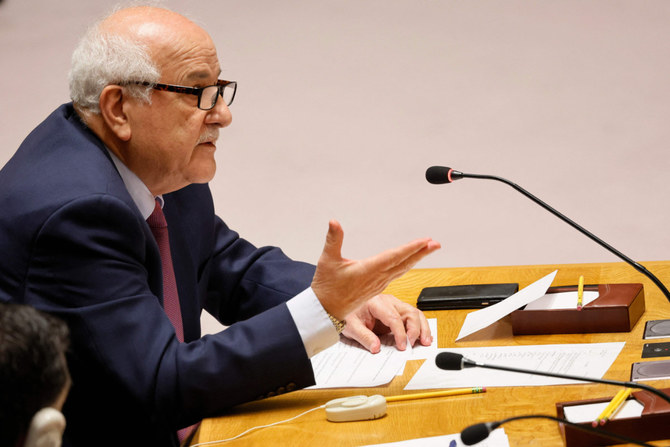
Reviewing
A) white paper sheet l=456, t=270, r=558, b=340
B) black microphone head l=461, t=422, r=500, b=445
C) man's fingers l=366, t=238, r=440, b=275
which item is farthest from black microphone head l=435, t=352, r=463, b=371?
A: white paper sheet l=456, t=270, r=558, b=340

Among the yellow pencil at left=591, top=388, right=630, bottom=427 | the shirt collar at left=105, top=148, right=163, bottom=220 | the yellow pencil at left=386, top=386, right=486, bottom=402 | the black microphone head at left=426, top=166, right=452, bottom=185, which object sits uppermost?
the black microphone head at left=426, top=166, right=452, bottom=185

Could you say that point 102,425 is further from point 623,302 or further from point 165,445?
point 623,302

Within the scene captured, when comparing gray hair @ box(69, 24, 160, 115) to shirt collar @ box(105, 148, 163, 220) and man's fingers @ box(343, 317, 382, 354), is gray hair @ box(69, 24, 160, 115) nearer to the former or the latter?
shirt collar @ box(105, 148, 163, 220)

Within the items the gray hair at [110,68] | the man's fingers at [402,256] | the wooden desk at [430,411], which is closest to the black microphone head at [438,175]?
the man's fingers at [402,256]

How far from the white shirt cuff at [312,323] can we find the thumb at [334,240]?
9cm

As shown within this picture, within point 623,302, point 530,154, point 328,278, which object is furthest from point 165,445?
point 530,154

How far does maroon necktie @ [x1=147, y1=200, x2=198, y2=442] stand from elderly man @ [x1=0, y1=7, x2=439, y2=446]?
37 millimetres

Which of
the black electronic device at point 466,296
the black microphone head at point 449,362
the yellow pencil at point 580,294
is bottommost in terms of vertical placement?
the black electronic device at point 466,296

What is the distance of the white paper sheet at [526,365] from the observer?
1.48 metres

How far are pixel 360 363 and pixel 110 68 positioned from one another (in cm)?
75

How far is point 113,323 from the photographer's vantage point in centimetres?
150

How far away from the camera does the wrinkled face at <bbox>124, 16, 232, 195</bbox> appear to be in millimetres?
1754

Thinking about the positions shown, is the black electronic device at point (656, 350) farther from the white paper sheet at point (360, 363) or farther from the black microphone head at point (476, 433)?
the black microphone head at point (476, 433)

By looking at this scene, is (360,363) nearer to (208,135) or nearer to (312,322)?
(312,322)
